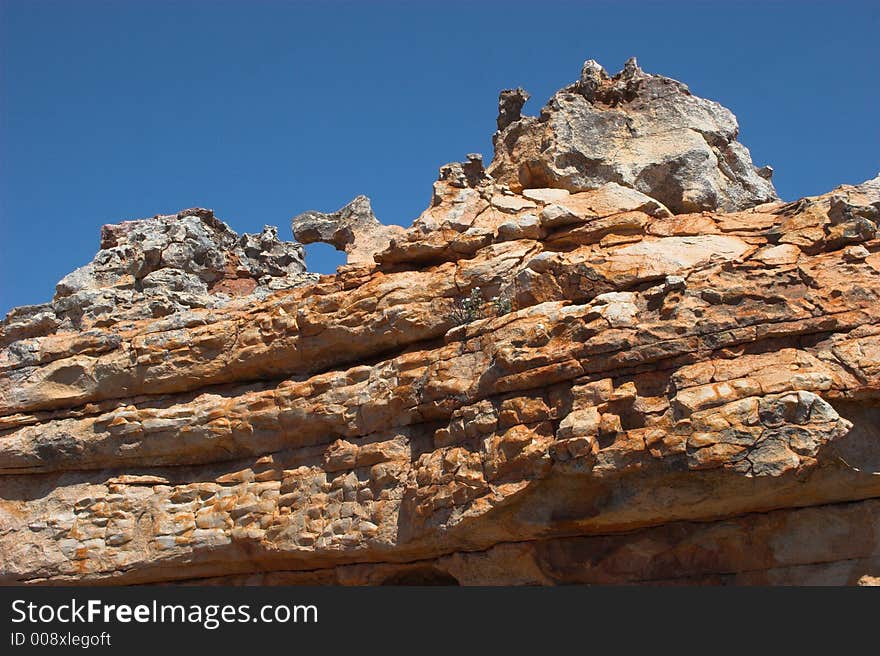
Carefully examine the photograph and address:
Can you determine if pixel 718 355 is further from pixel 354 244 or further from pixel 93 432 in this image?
pixel 93 432

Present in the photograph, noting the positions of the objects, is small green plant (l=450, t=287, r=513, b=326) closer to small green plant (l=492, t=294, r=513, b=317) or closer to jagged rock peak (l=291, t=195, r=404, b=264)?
small green plant (l=492, t=294, r=513, b=317)

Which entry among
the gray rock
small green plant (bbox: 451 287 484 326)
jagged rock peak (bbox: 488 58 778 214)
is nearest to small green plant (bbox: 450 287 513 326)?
small green plant (bbox: 451 287 484 326)

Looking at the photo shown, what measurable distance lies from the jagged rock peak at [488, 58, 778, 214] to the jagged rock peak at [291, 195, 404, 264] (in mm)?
2676

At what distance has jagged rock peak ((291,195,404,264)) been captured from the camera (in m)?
17.7

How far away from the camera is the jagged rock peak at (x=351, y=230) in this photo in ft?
58.2

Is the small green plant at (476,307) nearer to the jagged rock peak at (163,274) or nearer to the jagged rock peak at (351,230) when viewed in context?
the jagged rock peak at (351,230)

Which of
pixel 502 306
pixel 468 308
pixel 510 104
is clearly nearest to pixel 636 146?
pixel 510 104

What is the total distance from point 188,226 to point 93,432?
16.5 ft

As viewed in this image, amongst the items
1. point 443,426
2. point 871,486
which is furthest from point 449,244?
point 871,486

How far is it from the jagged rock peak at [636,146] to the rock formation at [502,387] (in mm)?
46

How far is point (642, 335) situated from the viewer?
11859mm

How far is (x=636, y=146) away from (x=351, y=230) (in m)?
5.57

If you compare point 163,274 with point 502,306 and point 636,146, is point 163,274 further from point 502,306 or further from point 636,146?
point 636,146

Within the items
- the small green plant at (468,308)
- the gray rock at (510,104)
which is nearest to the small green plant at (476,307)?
the small green plant at (468,308)
